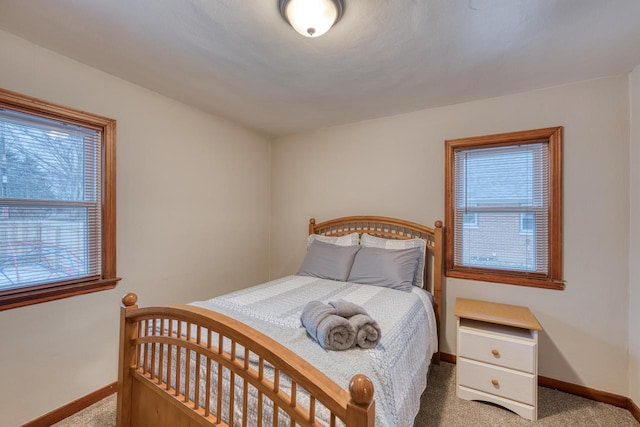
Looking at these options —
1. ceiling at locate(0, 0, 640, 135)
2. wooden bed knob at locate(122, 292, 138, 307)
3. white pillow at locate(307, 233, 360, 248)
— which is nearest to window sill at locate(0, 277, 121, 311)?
wooden bed knob at locate(122, 292, 138, 307)

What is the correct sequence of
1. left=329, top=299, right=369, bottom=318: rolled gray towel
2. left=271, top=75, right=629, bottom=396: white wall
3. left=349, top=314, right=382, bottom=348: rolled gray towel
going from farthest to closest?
left=271, top=75, right=629, bottom=396: white wall
left=329, top=299, right=369, bottom=318: rolled gray towel
left=349, top=314, right=382, bottom=348: rolled gray towel

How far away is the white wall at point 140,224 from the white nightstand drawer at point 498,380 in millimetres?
2438

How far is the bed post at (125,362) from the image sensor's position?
1.54m

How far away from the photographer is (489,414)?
6.40 ft

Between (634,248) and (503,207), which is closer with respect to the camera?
(634,248)

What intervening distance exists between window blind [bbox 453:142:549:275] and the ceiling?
57 cm

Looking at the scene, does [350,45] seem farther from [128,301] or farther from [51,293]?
[51,293]

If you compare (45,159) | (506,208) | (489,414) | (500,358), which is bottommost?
(489,414)

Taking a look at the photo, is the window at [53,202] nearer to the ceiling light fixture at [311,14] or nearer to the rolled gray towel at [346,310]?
the ceiling light fixture at [311,14]

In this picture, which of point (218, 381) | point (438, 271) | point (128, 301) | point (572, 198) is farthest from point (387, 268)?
point (128, 301)

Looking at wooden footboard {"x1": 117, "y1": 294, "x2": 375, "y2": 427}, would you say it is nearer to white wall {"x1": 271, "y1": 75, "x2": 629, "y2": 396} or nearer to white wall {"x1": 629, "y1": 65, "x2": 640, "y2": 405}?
white wall {"x1": 271, "y1": 75, "x2": 629, "y2": 396}

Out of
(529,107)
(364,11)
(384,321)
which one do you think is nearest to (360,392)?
(384,321)

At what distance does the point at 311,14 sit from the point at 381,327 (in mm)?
1703

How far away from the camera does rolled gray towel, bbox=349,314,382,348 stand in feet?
4.51
